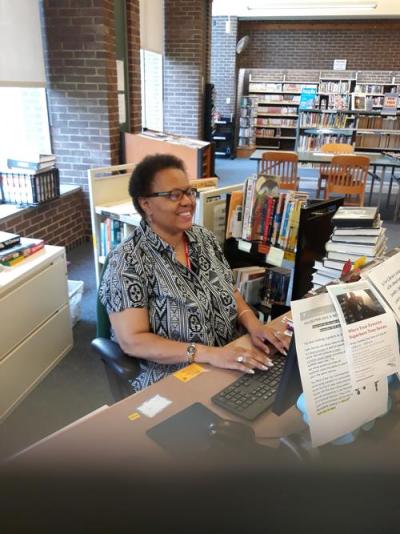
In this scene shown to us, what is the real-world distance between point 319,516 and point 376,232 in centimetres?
163

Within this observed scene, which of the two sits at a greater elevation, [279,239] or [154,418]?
[279,239]

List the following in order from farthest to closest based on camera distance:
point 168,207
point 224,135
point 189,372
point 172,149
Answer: point 224,135, point 172,149, point 168,207, point 189,372

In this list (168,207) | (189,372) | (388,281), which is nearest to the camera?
(388,281)

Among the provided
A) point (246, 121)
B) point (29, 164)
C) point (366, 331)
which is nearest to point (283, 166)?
point (29, 164)

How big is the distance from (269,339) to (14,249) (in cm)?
154

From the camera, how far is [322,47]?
10.1m

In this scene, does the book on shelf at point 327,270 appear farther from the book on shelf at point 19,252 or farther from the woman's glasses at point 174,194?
the book on shelf at point 19,252

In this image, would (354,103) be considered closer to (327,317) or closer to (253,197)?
(253,197)

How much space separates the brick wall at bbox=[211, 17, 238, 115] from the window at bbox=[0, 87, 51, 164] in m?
6.84

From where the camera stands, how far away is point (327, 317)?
2.48 ft

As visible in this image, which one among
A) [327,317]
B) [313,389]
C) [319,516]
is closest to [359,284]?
[327,317]

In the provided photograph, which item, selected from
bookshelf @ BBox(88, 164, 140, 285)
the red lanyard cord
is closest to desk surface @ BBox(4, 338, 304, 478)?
the red lanyard cord

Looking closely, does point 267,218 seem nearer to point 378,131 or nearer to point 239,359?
point 239,359

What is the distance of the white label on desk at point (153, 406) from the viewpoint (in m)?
1.11
